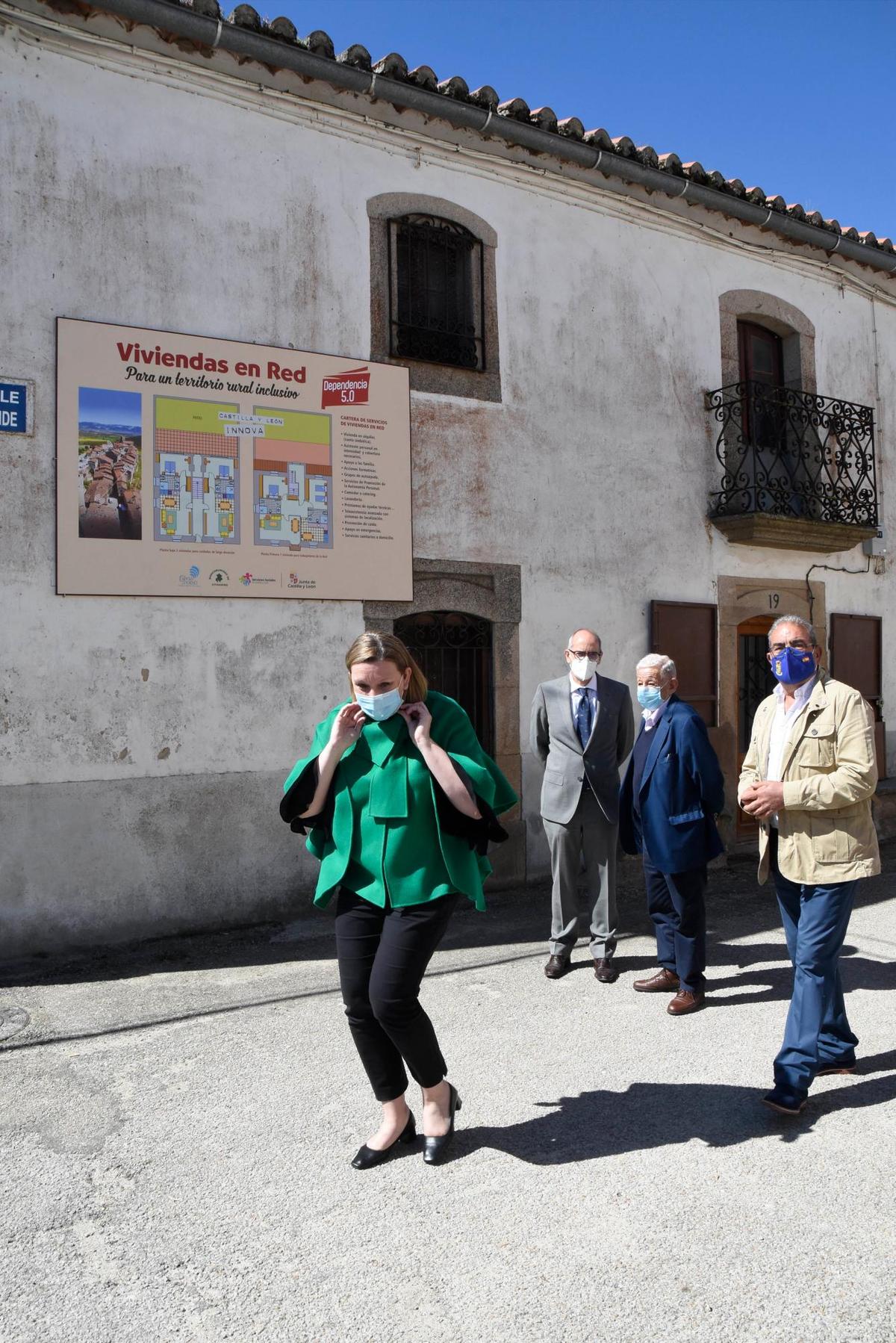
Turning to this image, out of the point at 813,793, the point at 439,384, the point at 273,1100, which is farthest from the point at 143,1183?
the point at 439,384

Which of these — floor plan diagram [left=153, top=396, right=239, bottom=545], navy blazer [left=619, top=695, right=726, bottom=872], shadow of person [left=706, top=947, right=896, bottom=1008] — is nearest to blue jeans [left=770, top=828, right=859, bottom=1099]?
navy blazer [left=619, top=695, right=726, bottom=872]

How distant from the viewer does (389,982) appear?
3.41 meters

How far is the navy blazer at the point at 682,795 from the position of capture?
17.2 ft

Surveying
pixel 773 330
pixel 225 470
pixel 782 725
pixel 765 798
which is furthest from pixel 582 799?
pixel 773 330

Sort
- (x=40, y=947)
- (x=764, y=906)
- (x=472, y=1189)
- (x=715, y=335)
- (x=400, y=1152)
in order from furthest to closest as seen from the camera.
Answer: (x=715, y=335), (x=764, y=906), (x=40, y=947), (x=400, y=1152), (x=472, y=1189)

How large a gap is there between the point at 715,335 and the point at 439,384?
134 inches

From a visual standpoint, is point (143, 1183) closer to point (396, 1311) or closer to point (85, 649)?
point (396, 1311)

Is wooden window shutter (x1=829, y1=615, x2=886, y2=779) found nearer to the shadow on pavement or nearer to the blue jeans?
the shadow on pavement

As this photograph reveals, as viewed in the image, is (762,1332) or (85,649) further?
(85,649)

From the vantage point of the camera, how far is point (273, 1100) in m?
4.17

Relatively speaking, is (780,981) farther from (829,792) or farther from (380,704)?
(380,704)

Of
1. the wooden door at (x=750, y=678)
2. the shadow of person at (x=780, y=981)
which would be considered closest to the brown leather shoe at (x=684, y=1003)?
the shadow of person at (x=780, y=981)

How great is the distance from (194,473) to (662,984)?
4.50 meters

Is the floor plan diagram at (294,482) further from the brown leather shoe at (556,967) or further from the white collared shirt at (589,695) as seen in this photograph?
the brown leather shoe at (556,967)
